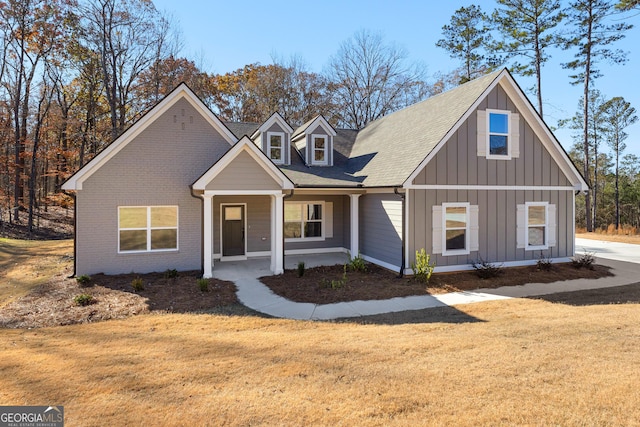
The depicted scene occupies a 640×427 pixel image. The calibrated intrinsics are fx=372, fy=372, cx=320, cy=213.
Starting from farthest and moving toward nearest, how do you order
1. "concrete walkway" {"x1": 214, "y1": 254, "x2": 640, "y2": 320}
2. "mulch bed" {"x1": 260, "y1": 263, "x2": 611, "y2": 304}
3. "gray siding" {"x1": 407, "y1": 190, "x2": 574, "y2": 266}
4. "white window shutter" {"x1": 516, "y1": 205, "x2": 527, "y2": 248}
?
"white window shutter" {"x1": 516, "y1": 205, "x2": 527, "y2": 248}, "gray siding" {"x1": 407, "y1": 190, "x2": 574, "y2": 266}, "mulch bed" {"x1": 260, "y1": 263, "x2": 611, "y2": 304}, "concrete walkway" {"x1": 214, "y1": 254, "x2": 640, "y2": 320}

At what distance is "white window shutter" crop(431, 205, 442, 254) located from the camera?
475 inches

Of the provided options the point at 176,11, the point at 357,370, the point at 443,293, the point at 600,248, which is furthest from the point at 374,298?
the point at 176,11

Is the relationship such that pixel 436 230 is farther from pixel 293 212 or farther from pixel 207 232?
pixel 207 232

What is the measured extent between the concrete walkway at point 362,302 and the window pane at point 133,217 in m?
2.90

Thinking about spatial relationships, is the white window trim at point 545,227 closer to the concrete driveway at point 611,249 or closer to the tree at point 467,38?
the concrete driveway at point 611,249

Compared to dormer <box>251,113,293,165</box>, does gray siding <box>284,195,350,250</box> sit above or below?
below

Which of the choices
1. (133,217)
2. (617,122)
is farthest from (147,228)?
(617,122)

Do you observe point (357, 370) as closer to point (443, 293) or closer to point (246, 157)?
point (443, 293)

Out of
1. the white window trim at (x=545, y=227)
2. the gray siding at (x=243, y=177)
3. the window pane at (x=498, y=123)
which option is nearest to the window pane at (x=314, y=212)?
the gray siding at (x=243, y=177)

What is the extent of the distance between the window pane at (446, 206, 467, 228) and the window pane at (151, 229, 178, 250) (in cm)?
917

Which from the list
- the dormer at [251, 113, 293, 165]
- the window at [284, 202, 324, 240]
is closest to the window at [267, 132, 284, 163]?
the dormer at [251, 113, 293, 165]

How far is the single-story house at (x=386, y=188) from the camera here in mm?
11766

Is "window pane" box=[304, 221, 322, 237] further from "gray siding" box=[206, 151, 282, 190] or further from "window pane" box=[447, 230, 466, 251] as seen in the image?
"window pane" box=[447, 230, 466, 251]

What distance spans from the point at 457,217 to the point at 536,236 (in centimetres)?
349
